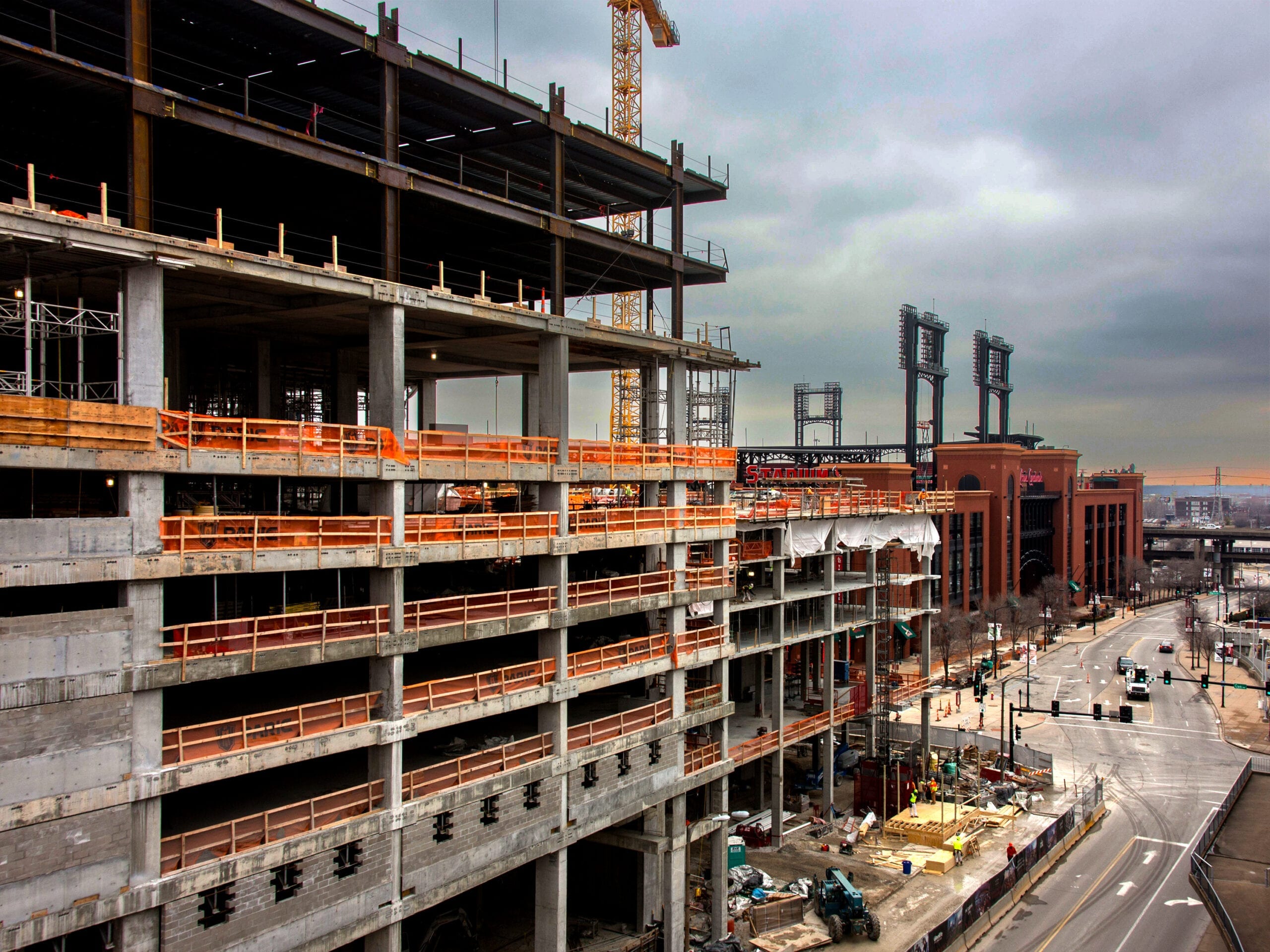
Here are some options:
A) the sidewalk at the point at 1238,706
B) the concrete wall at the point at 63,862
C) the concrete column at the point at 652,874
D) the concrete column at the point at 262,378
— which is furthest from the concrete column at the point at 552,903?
the sidewalk at the point at 1238,706

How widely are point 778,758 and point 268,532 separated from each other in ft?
103

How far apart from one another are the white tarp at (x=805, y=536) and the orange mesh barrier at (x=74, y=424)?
32789 mm

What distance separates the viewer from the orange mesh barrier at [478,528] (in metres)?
26.0

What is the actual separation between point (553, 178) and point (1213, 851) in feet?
103

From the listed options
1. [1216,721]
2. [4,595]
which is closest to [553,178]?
[4,595]

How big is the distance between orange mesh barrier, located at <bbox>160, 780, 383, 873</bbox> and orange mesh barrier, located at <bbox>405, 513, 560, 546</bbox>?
660cm

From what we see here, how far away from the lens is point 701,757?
37.1m

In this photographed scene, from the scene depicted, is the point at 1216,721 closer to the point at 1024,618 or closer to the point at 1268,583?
the point at 1024,618

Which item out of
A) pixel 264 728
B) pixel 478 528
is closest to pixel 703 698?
pixel 478 528

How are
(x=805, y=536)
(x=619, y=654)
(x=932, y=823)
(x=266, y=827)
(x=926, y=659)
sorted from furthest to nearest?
(x=926, y=659)
(x=805, y=536)
(x=932, y=823)
(x=619, y=654)
(x=266, y=827)

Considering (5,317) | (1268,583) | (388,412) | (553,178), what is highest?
(553,178)

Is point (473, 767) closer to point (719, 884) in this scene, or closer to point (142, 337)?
point (719, 884)

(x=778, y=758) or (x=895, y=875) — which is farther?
(x=778, y=758)

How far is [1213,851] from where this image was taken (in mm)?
30875
